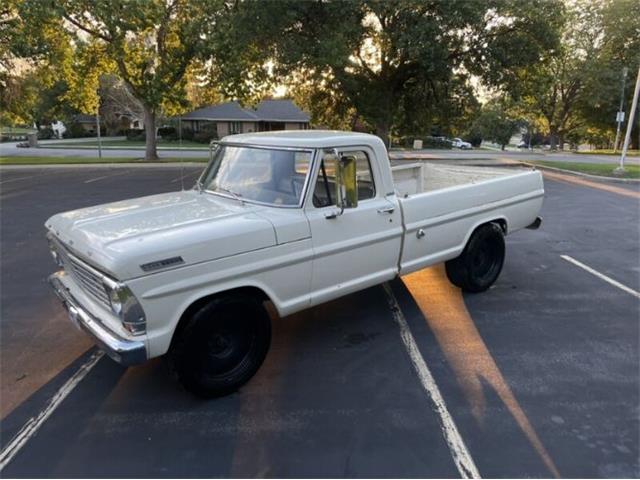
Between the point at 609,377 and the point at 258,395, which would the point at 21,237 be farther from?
the point at 609,377

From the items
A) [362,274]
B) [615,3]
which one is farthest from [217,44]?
[615,3]

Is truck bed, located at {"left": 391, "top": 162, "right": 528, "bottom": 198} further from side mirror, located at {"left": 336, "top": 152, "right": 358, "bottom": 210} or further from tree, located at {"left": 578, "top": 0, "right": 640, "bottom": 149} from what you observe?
tree, located at {"left": 578, "top": 0, "right": 640, "bottom": 149}

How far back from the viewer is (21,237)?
27.3ft

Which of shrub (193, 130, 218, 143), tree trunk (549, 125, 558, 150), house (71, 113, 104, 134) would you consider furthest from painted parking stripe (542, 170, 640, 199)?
house (71, 113, 104, 134)

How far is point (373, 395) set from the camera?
361 cm

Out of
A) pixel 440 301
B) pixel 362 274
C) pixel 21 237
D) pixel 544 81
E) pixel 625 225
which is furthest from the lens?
pixel 544 81

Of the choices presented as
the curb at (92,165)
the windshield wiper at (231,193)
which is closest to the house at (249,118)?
the curb at (92,165)

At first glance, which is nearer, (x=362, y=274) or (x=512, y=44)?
(x=362, y=274)

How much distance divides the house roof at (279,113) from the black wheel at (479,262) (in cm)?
4626

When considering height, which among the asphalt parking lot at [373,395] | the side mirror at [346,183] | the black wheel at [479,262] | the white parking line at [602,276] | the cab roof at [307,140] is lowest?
the asphalt parking lot at [373,395]

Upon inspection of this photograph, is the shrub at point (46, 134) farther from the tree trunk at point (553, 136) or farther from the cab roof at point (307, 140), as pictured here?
the cab roof at point (307, 140)

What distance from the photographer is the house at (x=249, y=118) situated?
50.1 m

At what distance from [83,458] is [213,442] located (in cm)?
83

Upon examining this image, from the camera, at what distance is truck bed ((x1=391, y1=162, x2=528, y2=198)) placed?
22.1 feet
